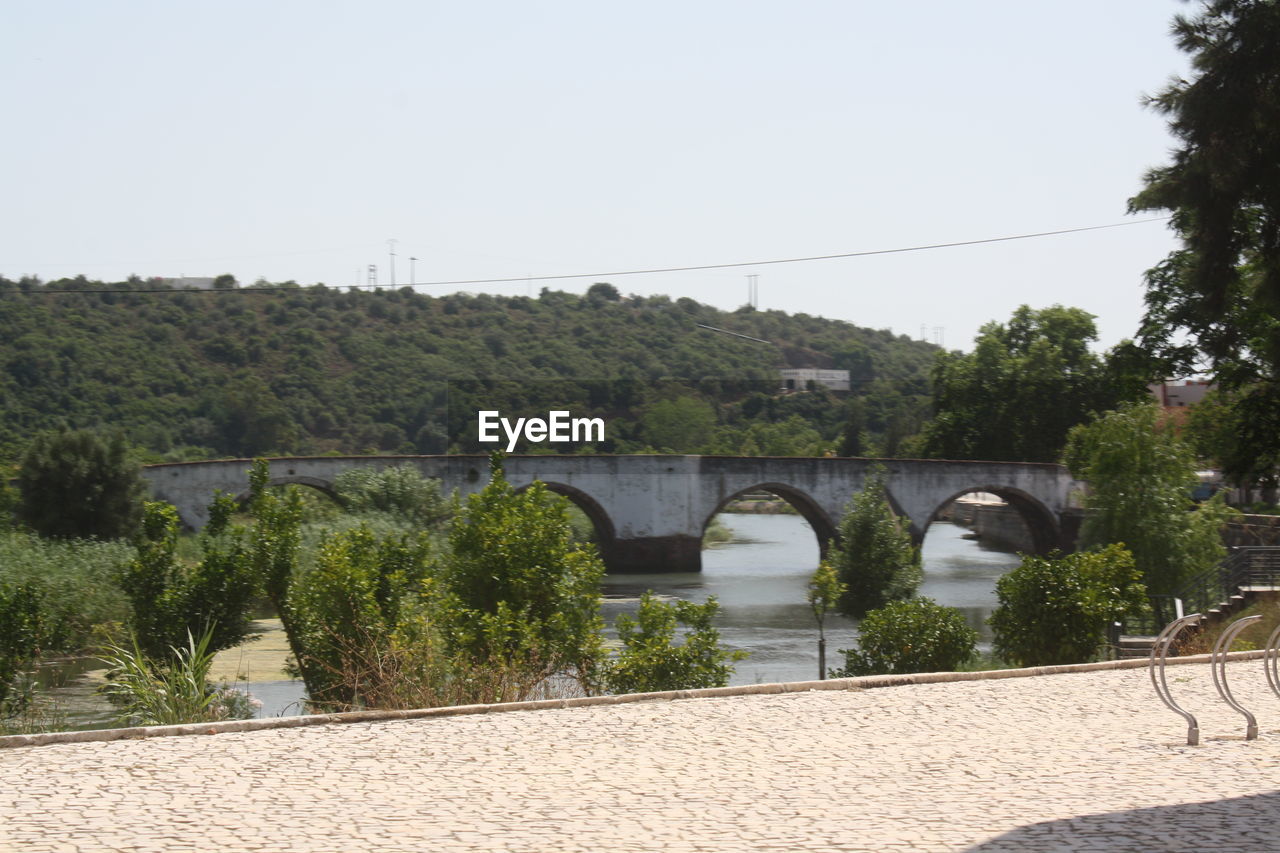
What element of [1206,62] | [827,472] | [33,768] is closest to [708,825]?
[33,768]

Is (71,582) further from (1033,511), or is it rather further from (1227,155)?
(1033,511)

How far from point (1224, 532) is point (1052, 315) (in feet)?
75.8

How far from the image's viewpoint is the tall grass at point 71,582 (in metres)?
22.7

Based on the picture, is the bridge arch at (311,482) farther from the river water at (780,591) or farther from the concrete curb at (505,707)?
the concrete curb at (505,707)

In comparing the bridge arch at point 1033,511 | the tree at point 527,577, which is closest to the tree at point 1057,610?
the tree at point 527,577

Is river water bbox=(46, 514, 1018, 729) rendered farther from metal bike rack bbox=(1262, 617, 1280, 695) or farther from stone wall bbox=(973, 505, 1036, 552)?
metal bike rack bbox=(1262, 617, 1280, 695)

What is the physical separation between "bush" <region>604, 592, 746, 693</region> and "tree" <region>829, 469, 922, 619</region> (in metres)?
11.4

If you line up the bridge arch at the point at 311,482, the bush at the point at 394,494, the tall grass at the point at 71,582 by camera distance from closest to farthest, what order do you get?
the tall grass at the point at 71,582 < the bush at the point at 394,494 < the bridge arch at the point at 311,482

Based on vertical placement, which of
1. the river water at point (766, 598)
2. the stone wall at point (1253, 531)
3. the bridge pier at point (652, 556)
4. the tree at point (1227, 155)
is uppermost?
the tree at point (1227, 155)

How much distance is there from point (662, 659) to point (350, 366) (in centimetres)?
5314

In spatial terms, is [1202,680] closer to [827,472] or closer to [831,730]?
[831,730]

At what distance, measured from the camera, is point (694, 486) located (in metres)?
41.6

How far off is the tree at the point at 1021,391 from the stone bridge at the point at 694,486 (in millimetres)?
6109

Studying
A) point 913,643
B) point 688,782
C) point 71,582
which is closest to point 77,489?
point 71,582
